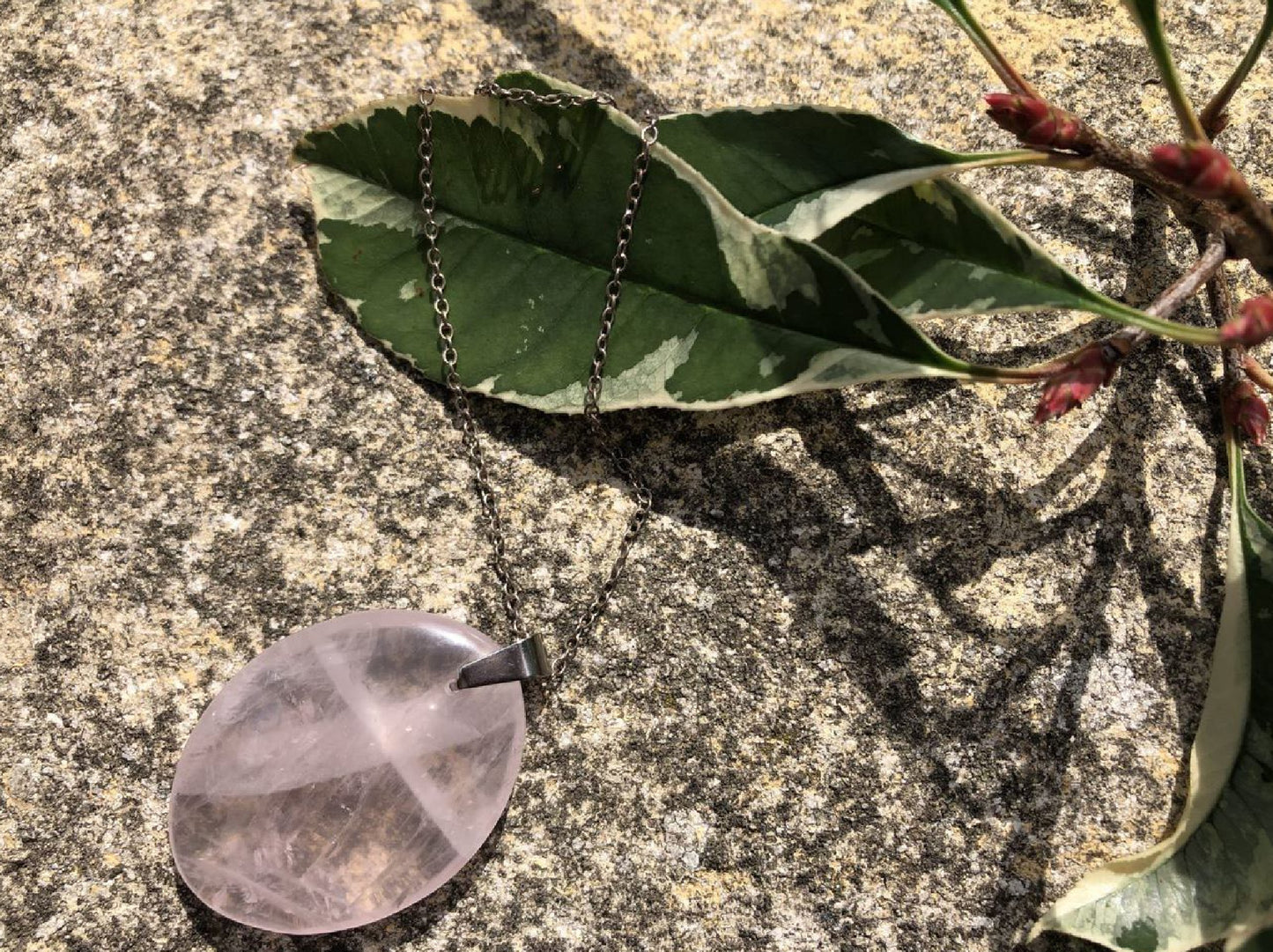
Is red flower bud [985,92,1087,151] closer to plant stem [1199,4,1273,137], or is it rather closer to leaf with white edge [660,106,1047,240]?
leaf with white edge [660,106,1047,240]

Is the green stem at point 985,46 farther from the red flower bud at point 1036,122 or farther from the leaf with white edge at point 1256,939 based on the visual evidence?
the leaf with white edge at point 1256,939

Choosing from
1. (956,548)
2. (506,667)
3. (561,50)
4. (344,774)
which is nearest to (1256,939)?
(956,548)

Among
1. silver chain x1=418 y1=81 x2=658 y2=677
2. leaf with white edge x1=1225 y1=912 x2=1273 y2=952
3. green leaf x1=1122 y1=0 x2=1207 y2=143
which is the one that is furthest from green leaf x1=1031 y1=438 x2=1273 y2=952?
silver chain x1=418 y1=81 x2=658 y2=677

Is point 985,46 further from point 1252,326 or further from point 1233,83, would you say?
point 1252,326

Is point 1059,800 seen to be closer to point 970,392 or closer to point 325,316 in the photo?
point 970,392

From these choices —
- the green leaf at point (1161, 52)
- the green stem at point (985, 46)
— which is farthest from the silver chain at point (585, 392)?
the green leaf at point (1161, 52)
